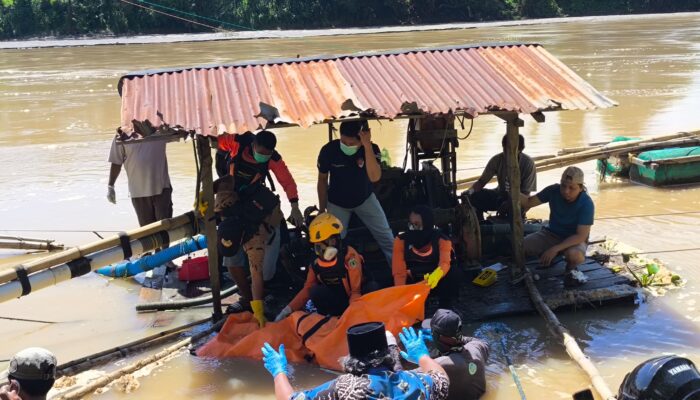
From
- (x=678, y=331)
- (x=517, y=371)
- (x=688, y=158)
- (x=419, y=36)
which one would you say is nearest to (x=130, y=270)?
(x=517, y=371)

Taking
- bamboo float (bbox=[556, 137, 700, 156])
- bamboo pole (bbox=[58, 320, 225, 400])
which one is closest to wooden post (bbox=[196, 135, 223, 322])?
bamboo pole (bbox=[58, 320, 225, 400])

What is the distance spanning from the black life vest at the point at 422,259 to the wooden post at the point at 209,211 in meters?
1.77

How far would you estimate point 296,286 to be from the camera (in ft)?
25.8

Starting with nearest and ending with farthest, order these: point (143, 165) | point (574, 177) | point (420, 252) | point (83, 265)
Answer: point (420, 252), point (83, 265), point (574, 177), point (143, 165)

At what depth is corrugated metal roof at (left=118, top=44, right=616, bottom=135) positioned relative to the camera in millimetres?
6773

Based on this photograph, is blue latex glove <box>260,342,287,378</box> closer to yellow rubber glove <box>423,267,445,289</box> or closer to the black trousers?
yellow rubber glove <box>423,267,445,289</box>

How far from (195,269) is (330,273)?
91.9 inches

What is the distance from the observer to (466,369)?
541 centimetres

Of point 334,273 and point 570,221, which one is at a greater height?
point 570,221

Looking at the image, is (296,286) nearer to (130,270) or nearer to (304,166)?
(130,270)

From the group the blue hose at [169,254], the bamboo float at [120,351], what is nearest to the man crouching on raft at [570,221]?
the bamboo float at [120,351]

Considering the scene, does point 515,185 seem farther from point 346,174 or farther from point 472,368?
point 472,368

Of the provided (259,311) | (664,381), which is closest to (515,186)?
(259,311)

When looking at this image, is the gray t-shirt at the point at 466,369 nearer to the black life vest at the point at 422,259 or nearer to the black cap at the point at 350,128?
the black life vest at the point at 422,259
